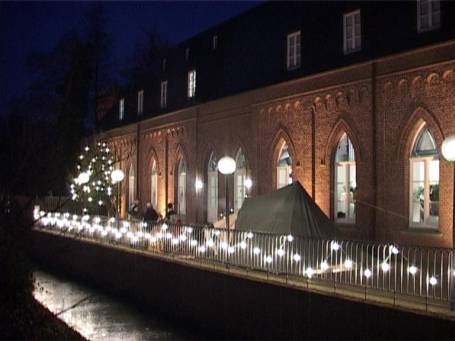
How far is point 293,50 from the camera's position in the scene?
81.1 feet

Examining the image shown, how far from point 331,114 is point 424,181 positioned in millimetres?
4246

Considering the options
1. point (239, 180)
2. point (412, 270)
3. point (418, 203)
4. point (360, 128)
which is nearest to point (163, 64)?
point (239, 180)

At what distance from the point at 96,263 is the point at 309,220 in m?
9.75

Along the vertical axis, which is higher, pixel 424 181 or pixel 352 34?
pixel 352 34

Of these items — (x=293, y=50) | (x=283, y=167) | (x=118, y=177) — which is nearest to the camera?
(x=293, y=50)

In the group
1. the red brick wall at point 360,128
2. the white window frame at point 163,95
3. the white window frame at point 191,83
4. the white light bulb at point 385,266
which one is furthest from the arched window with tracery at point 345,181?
the white window frame at point 163,95

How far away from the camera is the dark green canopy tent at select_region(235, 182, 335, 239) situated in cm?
1673

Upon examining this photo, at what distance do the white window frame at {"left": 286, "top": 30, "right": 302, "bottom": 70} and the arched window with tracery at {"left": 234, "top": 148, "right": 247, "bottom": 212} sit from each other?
15.4ft

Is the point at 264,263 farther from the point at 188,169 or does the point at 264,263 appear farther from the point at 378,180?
the point at 188,169

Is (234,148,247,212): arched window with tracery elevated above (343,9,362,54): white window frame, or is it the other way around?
(343,9,362,54): white window frame

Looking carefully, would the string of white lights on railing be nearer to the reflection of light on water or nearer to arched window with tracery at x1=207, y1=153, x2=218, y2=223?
the reflection of light on water

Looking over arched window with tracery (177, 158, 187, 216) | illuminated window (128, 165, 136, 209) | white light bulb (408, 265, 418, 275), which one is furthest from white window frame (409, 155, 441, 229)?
illuminated window (128, 165, 136, 209)

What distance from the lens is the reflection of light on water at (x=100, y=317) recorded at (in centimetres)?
1593

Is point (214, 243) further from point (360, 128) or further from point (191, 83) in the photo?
point (191, 83)
